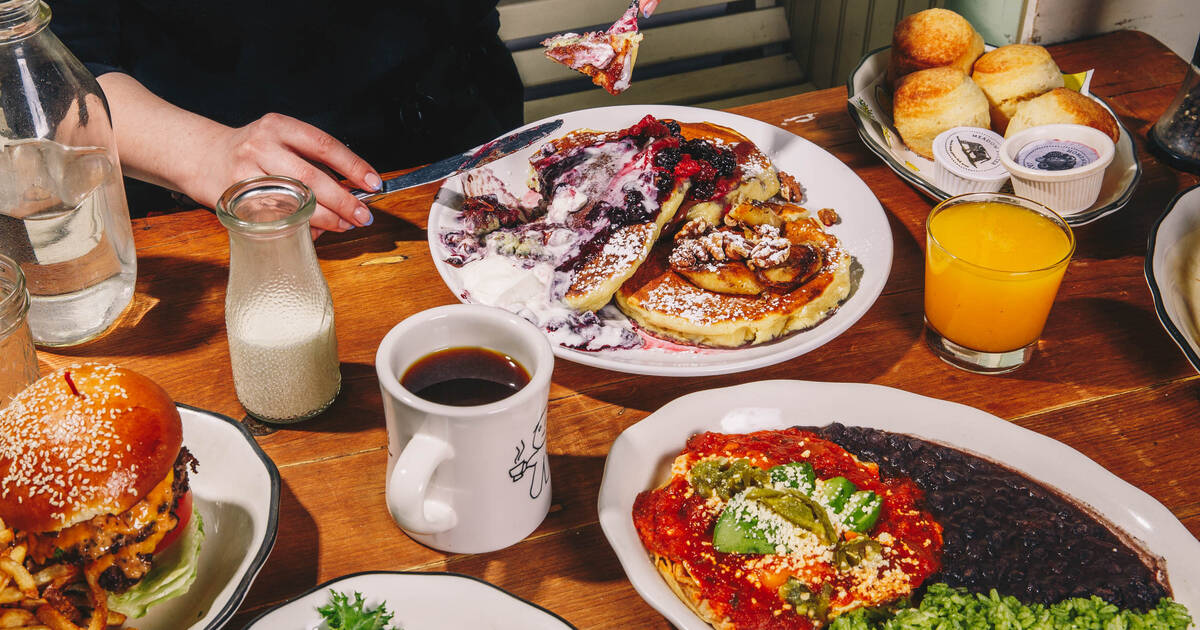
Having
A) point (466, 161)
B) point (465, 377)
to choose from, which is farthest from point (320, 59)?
point (465, 377)

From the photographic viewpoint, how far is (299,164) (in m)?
1.65

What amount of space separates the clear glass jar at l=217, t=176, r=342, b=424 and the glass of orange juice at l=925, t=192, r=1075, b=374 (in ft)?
3.09

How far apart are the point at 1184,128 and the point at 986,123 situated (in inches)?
15.1

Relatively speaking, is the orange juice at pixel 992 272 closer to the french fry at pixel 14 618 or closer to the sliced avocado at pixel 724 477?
the sliced avocado at pixel 724 477

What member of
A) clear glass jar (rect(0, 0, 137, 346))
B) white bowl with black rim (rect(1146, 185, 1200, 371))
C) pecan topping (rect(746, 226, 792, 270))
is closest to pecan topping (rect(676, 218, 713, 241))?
pecan topping (rect(746, 226, 792, 270))

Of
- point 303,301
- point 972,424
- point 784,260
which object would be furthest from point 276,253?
point 972,424

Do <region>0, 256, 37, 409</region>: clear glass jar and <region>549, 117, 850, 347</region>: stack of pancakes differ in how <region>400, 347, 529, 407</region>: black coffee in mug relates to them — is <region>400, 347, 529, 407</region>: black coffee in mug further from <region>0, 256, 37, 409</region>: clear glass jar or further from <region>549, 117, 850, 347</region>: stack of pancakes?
<region>0, 256, 37, 409</region>: clear glass jar

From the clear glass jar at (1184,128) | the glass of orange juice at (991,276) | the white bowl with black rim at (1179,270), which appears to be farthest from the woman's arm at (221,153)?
the clear glass jar at (1184,128)

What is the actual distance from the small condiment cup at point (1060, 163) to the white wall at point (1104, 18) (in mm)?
627

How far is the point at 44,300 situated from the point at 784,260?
3.88 ft

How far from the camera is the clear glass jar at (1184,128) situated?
6.04 ft

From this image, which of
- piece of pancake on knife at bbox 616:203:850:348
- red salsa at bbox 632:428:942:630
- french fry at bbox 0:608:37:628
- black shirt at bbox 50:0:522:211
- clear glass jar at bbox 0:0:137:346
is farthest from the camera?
black shirt at bbox 50:0:522:211

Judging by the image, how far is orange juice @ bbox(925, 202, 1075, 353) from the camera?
1385 millimetres

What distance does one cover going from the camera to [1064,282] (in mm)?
1635
